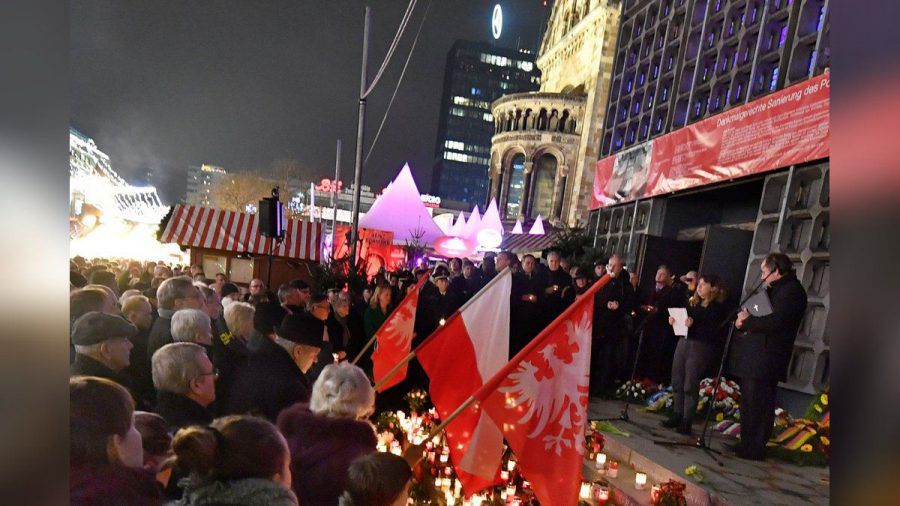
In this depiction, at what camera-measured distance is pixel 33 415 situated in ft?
2.33

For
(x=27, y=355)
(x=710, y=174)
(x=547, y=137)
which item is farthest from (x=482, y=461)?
(x=547, y=137)

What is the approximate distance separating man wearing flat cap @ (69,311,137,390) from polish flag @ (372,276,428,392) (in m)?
3.19

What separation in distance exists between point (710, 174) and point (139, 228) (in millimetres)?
21384

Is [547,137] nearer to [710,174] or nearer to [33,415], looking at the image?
[710,174]

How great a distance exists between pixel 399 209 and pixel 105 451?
12.2 m

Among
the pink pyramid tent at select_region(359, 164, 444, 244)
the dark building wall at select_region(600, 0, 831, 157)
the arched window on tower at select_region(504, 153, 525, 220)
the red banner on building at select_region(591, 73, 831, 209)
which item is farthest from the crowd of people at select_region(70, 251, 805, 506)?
the arched window on tower at select_region(504, 153, 525, 220)

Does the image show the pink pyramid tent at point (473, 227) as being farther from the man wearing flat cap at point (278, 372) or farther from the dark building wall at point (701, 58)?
the man wearing flat cap at point (278, 372)

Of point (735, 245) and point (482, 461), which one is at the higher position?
point (735, 245)

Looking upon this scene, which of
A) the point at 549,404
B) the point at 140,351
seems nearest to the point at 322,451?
the point at 549,404

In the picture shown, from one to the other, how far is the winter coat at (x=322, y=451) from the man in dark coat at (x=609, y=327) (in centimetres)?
524

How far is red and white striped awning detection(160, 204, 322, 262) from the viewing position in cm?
1481

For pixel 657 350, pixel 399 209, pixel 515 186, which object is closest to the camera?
pixel 657 350

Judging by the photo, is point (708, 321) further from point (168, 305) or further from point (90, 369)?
point (90, 369)

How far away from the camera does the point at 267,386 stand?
123 inches
